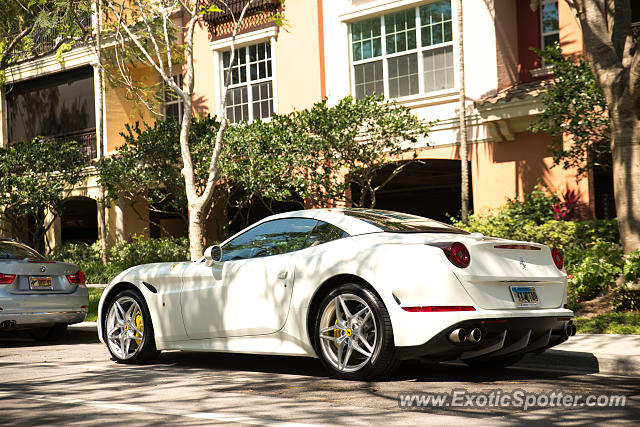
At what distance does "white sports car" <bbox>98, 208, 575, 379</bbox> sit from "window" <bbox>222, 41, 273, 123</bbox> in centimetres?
1259

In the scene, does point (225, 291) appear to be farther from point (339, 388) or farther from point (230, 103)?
point (230, 103)

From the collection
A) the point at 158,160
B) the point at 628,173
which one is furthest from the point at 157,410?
the point at 158,160

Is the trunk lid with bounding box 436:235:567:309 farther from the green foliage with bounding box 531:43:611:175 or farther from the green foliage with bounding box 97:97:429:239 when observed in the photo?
the green foliage with bounding box 97:97:429:239

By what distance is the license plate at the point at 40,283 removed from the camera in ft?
33.1

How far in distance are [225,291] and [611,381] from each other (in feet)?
11.3

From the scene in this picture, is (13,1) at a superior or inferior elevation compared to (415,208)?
superior

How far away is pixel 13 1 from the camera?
19.0 meters

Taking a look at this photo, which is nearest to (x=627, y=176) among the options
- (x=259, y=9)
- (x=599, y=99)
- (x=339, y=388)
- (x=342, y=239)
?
(x=599, y=99)

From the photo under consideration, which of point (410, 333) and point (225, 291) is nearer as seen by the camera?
point (410, 333)

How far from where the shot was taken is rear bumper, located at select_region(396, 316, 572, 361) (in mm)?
5801

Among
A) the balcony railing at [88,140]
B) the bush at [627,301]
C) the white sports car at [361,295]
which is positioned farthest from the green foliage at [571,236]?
the balcony railing at [88,140]

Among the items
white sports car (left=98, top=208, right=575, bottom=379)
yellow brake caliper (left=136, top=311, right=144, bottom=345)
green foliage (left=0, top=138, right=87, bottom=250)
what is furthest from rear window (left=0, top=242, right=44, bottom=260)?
green foliage (left=0, top=138, right=87, bottom=250)

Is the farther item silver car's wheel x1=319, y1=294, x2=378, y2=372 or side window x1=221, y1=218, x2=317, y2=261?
side window x1=221, y1=218, x2=317, y2=261

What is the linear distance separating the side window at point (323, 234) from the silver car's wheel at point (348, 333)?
65 cm
